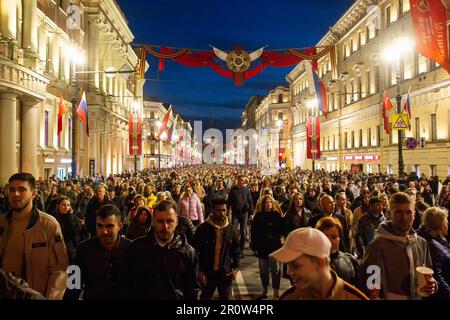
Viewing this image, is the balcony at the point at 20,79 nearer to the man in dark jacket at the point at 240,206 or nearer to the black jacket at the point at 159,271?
the man in dark jacket at the point at 240,206

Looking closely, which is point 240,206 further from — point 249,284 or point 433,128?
point 433,128

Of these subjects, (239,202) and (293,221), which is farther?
(239,202)

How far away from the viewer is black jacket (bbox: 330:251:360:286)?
4605 mm

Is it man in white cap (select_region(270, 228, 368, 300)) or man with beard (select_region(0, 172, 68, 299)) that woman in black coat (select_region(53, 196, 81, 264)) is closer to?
man with beard (select_region(0, 172, 68, 299))

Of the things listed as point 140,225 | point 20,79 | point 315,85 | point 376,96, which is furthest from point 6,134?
point 376,96

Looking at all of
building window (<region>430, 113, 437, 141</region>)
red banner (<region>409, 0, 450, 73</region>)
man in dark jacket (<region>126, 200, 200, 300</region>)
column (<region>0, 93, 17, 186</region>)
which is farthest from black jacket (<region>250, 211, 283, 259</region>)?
building window (<region>430, 113, 437, 141</region>)

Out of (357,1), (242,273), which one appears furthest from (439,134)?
(242,273)

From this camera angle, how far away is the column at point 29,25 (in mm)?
23375

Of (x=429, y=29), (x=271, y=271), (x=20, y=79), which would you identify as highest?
(x=429, y=29)

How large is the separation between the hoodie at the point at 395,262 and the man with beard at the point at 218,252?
2104 mm

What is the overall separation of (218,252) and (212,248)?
10cm

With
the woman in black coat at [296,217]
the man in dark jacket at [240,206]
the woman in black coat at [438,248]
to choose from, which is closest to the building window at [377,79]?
the man in dark jacket at [240,206]

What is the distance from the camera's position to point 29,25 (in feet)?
77.7

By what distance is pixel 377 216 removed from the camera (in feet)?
24.6
